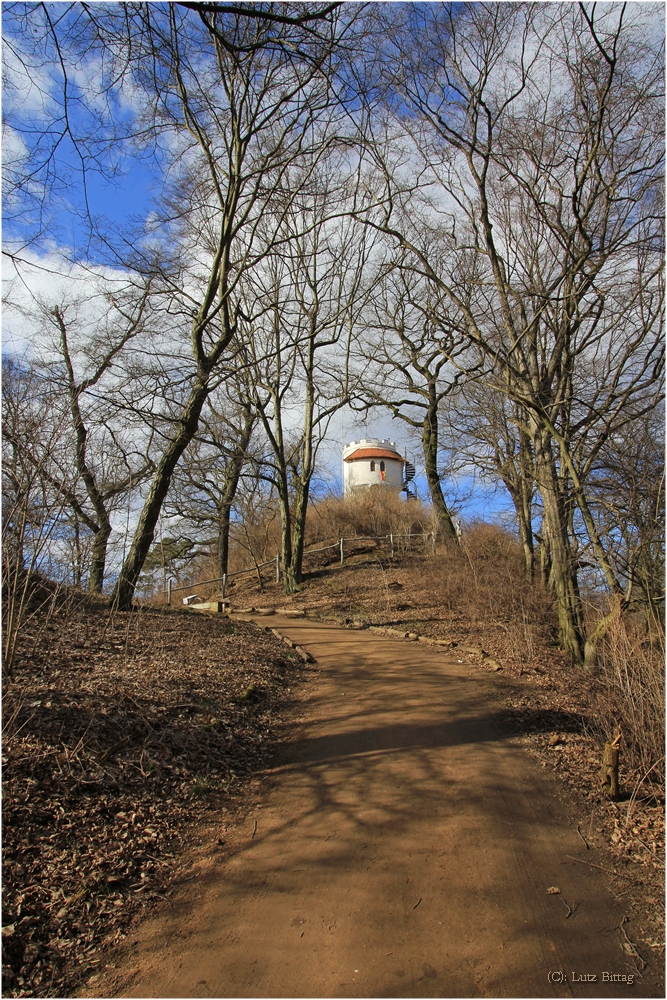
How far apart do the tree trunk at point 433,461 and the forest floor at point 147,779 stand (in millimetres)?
11962

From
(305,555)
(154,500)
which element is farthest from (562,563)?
(305,555)

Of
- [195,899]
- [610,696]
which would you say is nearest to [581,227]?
[610,696]

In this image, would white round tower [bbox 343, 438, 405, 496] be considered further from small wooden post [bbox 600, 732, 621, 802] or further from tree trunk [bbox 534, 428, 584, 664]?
small wooden post [bbox 600, 732, 621, 802]

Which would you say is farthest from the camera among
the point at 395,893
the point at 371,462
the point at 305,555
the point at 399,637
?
the point at 371,462

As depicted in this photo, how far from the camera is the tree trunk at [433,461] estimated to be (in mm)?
21766

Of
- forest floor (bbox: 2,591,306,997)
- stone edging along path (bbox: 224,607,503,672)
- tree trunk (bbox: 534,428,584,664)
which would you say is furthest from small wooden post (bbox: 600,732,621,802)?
tree trunk (bbox: 534,428,584,664)

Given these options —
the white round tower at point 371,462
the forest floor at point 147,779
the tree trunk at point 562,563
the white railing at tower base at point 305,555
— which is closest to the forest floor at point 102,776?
the forest floor at point 147,779

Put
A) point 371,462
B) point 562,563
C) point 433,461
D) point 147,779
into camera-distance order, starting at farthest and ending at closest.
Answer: point 371,462 → point 433,461 → point 562,563 → point 147,779

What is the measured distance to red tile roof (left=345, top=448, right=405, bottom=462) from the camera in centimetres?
5041

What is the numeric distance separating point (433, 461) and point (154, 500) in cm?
1323

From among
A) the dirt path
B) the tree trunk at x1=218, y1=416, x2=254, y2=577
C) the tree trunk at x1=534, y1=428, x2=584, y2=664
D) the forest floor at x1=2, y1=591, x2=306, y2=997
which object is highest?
the tree trunk at x1=218, y1=416, x2=254, y2=577

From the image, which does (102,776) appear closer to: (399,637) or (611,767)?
(611,767)

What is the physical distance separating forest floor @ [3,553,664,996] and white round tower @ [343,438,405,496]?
1578 inches

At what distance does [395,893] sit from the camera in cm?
405
